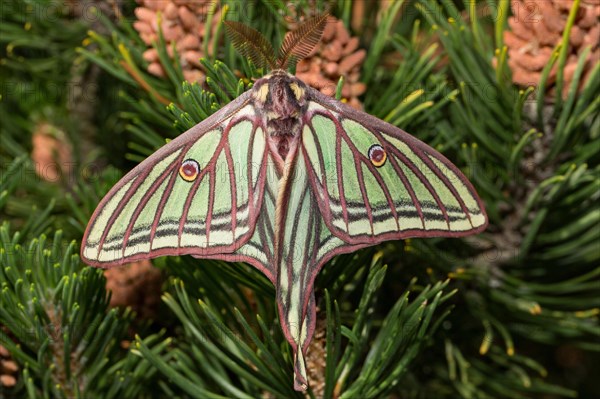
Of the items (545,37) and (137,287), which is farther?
(137,287)

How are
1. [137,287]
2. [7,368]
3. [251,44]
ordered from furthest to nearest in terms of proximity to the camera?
[137,287] → [7,368] → [251,44]

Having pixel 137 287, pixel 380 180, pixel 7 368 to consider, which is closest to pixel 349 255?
pixel 380 180

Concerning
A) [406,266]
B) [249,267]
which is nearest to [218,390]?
[249,267]

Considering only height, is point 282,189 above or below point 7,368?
above

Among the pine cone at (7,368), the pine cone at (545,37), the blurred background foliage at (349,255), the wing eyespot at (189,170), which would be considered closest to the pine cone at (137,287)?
the blurred background foliage at (349,255)

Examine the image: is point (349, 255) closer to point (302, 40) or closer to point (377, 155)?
point (377, 155)

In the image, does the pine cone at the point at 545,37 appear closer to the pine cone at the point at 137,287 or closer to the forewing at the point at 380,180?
the forewing at the point at 380,180
